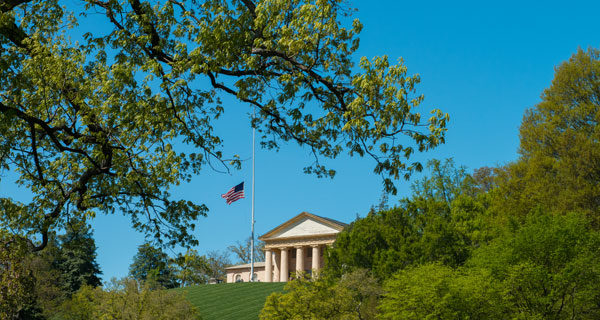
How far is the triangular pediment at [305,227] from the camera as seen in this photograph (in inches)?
2817

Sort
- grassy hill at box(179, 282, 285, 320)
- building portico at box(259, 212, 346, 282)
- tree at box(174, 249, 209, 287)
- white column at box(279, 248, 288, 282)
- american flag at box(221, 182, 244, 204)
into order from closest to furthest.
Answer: tree at box(174, 249, 209, 287) → grassy hill at box(179, 282, 285, 320) → american flag at box(221, 182, 244, 204) → building portico at box(259, 212, 346, 282) → white column at box(279, 248, 288, 282)

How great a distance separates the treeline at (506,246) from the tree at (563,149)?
0.21 feet

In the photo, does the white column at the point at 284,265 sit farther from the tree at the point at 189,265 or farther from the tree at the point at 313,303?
the tree at the point at 189,265

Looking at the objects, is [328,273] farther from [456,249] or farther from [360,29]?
[360,29]

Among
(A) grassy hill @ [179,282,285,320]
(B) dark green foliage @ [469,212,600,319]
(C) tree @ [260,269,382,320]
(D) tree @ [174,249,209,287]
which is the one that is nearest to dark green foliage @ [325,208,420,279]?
(C) tree @ [260,269,382,320]

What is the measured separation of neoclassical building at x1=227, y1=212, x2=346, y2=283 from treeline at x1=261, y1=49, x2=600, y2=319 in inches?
1114

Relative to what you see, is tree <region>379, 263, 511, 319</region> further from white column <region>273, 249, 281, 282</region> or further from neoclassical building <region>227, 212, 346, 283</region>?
white column <region>273, 249, 281, 282</region>

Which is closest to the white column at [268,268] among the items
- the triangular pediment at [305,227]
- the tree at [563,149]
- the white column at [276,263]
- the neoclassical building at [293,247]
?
the neoclassical building at [293,247]

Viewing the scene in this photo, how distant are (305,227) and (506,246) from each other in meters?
46.1

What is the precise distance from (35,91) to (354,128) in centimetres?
798

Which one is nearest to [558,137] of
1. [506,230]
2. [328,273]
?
[506,230]

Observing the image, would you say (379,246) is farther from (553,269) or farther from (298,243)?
(298,243)

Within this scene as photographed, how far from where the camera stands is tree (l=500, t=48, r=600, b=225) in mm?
31031

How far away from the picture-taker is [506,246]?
94.9 ft
